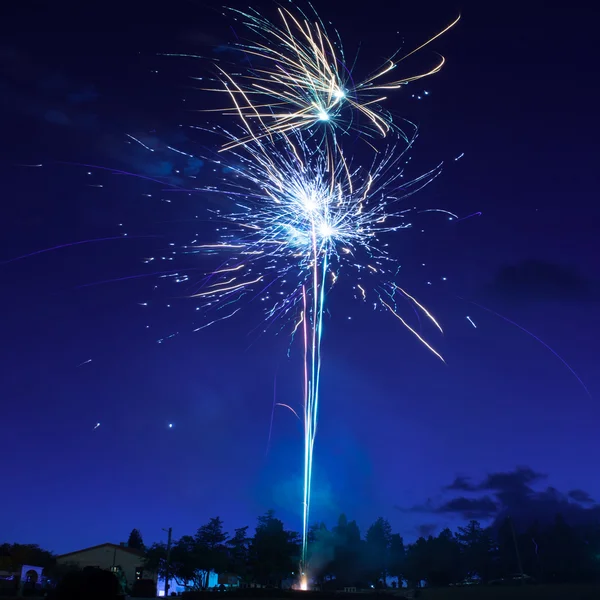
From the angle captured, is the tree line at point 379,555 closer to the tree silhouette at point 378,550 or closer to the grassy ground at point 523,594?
the tree silhouette at point 378,550

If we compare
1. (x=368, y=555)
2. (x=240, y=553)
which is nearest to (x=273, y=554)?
(x=240, y=553)

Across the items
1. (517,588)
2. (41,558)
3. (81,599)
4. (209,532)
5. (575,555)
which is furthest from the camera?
(41,558)

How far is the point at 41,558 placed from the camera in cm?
6831

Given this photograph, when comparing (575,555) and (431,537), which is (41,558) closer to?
A: (431,537)

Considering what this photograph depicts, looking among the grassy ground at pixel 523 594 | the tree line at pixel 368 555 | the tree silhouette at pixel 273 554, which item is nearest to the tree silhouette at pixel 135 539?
the tree line at pixel 368 555

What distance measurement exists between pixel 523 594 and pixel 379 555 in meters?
47.1

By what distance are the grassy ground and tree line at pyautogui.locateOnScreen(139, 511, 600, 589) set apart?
40.7 ft

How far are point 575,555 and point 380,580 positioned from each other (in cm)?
2602

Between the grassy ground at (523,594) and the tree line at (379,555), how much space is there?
1239cm

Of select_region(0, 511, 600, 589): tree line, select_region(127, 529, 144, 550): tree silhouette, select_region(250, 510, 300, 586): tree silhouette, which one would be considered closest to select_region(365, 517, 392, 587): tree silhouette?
select_region(0, 511, 600, 589): tree line

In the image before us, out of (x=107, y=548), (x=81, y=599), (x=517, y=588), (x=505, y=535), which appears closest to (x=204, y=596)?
(x=517, y=588)

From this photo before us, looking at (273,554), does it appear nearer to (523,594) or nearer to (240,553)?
(240,553)

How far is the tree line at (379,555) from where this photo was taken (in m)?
51.8

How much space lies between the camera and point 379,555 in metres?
77.6
